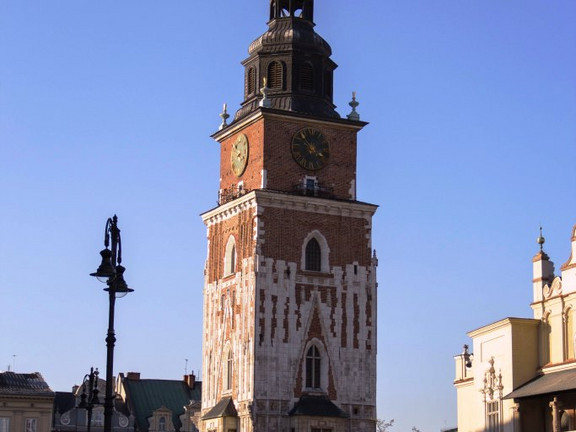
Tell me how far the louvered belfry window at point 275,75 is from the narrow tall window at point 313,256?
28.9 feet

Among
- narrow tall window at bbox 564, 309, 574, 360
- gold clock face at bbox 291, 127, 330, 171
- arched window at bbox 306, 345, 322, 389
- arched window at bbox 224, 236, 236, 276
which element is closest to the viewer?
narrow tall window at bbox 564, 309, 574, 360

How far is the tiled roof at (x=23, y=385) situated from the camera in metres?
93.7

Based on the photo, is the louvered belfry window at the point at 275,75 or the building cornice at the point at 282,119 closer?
the building cornice at the point at 282,119

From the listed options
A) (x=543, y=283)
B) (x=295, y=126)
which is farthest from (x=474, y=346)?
(x=295, y=126)

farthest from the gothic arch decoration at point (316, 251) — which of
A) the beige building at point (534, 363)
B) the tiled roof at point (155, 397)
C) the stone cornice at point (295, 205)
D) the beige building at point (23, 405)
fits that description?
the tiled roof at point (155, 397)

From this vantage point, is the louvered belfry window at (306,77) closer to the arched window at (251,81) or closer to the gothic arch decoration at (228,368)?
the arched window at (251,81)

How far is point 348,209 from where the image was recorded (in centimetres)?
7050

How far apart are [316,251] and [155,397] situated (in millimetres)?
43342

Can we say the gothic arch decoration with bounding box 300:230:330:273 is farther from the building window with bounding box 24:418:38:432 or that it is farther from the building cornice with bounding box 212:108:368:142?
the building window with bounding box 24:418:38:432

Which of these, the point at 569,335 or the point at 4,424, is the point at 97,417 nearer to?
the point at 4,424

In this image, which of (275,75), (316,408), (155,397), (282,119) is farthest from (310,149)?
(155,397)

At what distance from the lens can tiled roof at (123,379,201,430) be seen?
10730 centimetres

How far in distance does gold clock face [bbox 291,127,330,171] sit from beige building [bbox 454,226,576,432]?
1596 centimetres

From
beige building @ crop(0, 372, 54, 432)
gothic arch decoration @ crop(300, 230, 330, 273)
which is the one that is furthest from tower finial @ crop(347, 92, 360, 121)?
beige building @ crop(0, 372, 54, 432)
